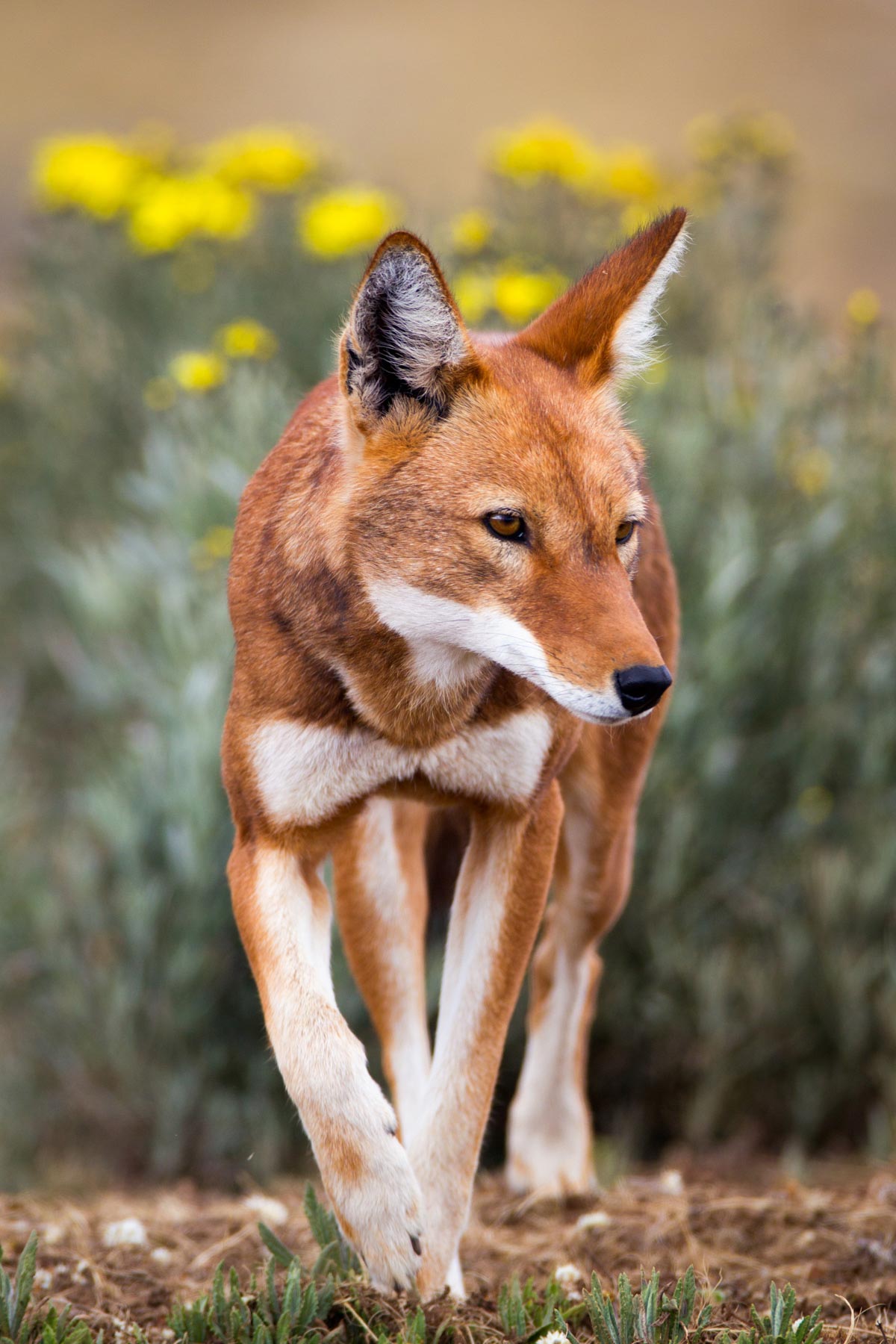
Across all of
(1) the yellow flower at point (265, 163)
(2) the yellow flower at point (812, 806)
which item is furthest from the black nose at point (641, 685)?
(1) the yellow flower at point (265, 163)

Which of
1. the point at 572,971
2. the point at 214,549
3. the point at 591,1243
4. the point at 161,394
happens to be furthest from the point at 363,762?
the point at 161,394

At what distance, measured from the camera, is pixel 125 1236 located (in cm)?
384

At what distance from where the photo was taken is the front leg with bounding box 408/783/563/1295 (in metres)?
3.17

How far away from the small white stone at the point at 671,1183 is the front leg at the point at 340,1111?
1.77m

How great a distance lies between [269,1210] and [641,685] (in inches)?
94.8

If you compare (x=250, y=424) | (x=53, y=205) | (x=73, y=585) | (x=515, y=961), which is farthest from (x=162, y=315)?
(x=515, y=961)

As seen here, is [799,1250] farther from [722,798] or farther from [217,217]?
[217,217]

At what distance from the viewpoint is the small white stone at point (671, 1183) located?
4.48m

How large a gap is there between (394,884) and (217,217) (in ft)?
15.2

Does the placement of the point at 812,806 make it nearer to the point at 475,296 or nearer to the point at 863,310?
the point at 863,310

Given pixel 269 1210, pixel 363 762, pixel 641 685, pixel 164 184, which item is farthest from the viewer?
pixel 164 184

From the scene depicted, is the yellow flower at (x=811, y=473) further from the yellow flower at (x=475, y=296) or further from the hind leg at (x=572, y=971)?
the hind leg at (x=572, y=971)

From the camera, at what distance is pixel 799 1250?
12.7ft

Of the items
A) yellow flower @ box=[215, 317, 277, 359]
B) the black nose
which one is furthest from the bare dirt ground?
yellow flower @ box=[215, 317, 277, 359]
